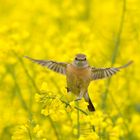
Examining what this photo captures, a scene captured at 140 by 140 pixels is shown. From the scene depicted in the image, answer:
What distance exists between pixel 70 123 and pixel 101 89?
494 millimetres

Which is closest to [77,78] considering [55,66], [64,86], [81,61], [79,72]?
[79,72]

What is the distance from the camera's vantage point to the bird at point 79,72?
4156 mm

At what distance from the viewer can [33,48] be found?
28.8 feet

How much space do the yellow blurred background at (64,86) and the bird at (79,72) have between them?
12 cm

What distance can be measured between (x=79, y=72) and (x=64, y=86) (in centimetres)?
196

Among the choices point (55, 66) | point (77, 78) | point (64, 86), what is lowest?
point (77, 78)

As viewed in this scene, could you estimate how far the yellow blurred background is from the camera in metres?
4.59

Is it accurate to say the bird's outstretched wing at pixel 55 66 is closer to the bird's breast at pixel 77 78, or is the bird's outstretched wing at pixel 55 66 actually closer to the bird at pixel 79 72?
the bird at pixel 79 72

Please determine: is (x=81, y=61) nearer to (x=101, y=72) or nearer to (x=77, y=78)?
(x=77, y=78)

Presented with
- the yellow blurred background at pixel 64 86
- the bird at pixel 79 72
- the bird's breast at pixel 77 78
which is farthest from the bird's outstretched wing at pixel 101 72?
the yellow blurred background at pixel 64 86

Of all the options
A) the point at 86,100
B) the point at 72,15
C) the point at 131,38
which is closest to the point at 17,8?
the point at 72,15

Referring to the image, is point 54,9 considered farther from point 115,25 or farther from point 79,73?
point 79,73

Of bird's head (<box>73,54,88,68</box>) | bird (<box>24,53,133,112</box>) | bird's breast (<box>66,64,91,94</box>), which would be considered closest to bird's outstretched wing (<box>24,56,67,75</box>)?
bird (<box>24,53,133,112</box>)

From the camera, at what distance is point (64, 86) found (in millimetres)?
6180
